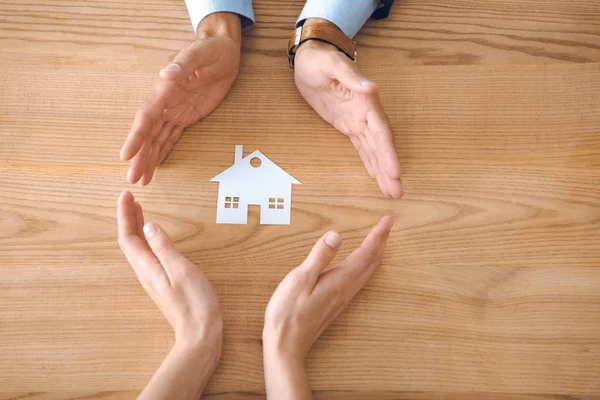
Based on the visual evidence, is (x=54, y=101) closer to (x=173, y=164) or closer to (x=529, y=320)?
(x=173, y=164)

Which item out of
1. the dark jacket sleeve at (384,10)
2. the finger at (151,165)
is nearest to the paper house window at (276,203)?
the finger at (151,165)

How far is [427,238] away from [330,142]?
0.29 metres

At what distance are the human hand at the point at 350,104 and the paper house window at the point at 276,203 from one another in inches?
7.9

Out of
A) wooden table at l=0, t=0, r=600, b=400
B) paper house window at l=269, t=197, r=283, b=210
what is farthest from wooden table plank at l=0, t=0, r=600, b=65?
paper house window at l=269, t=197, r=283, b=210

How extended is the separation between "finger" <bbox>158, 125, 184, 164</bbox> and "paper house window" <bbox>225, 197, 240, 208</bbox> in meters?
0.17

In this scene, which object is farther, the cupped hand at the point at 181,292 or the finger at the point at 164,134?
the finger at the point at 164,134

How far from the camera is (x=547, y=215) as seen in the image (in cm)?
91

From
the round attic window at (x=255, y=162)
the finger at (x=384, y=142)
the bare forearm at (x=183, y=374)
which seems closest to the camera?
the bare forearm at (x=183, y=374)

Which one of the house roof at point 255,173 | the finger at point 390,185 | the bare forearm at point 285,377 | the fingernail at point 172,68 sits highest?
the fingernail at point 172,68

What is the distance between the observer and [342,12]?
97cm

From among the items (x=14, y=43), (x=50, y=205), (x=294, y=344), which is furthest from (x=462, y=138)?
(x=14, y=43)

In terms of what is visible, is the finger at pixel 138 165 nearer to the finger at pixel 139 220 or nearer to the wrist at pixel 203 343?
the finger at pixel 139 220

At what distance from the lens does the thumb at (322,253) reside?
2.56 feet

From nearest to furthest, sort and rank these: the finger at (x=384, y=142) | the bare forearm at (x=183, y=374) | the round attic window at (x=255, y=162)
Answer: the bare forearm at (x=183, y=374), the finger at (x=384, y=142), the round attic window at (x=255, y=162)
